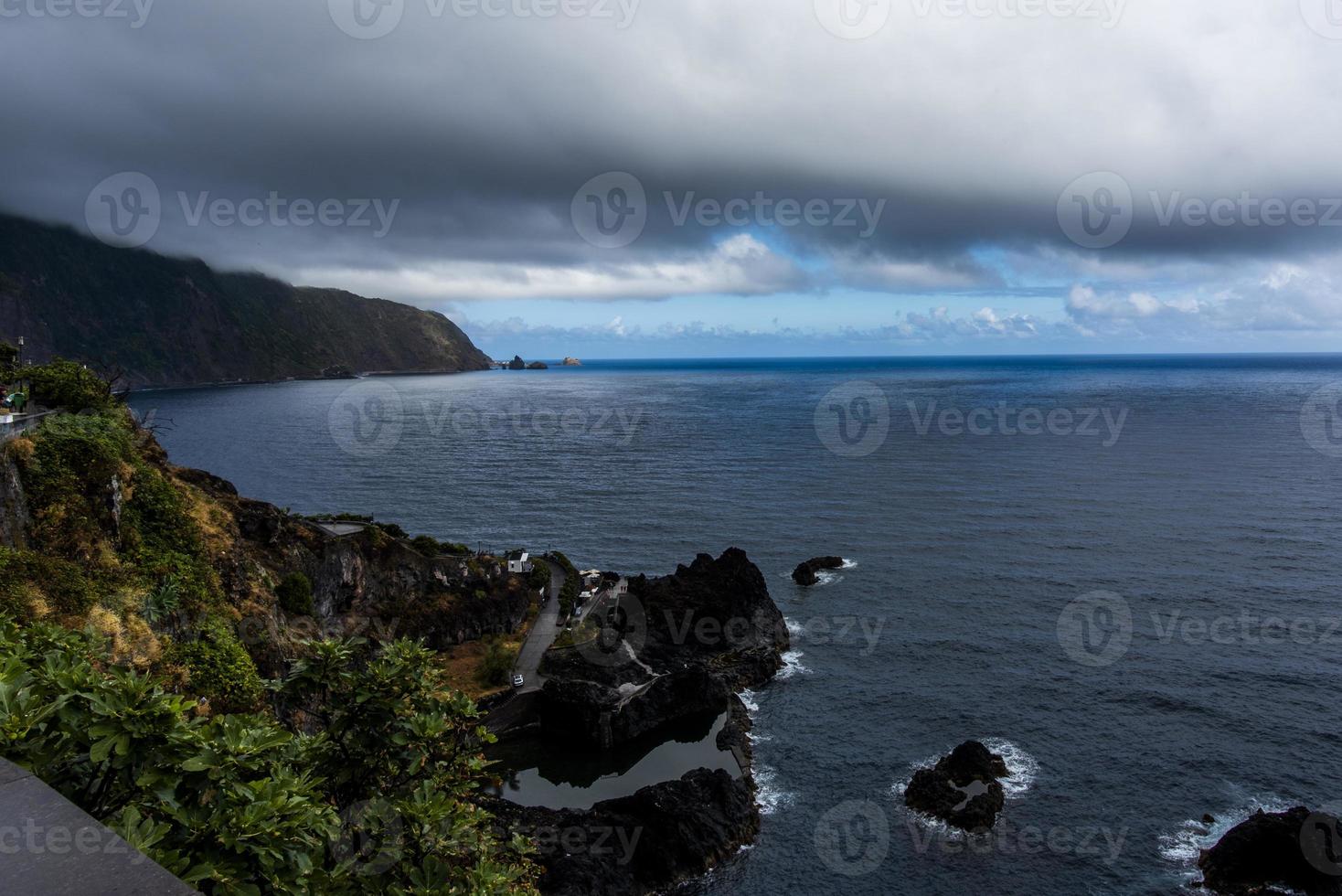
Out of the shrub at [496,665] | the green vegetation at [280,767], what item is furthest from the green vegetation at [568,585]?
the green vegetation at [280,767]

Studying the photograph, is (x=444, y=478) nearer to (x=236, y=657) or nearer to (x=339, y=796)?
(x=236, y=657)

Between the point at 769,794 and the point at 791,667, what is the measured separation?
47.1 feet

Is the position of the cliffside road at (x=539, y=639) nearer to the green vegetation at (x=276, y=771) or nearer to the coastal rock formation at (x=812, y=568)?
the coastal rock formation at (x=812, y=568)

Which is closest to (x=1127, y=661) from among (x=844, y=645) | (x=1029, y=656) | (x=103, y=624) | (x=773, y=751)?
(x=1029, y=656)

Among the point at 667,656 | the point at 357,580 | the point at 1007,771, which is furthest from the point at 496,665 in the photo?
the point at 1007,771

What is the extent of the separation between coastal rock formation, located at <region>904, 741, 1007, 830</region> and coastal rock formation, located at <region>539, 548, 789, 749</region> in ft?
46.7

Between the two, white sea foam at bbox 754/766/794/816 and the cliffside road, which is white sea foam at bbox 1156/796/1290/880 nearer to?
white sea foam at bbox 754/766/794/816

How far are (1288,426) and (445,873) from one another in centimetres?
18718

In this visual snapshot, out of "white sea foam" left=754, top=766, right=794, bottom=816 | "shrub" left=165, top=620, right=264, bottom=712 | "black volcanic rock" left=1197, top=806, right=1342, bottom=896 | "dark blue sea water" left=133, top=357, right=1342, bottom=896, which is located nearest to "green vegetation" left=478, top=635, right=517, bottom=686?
"dark blue sea water" left=133, top=357, right=1342, bottom=896

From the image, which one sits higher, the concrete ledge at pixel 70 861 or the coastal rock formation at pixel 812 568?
the concrete ledge at pixel 70 861

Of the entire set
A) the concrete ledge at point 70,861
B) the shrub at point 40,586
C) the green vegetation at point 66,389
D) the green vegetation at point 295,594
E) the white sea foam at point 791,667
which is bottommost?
the white sea foam at point 791,667

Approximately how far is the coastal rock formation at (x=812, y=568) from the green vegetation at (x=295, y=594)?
125 ft

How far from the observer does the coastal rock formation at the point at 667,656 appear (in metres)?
47.2

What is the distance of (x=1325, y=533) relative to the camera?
73688 millimetres
